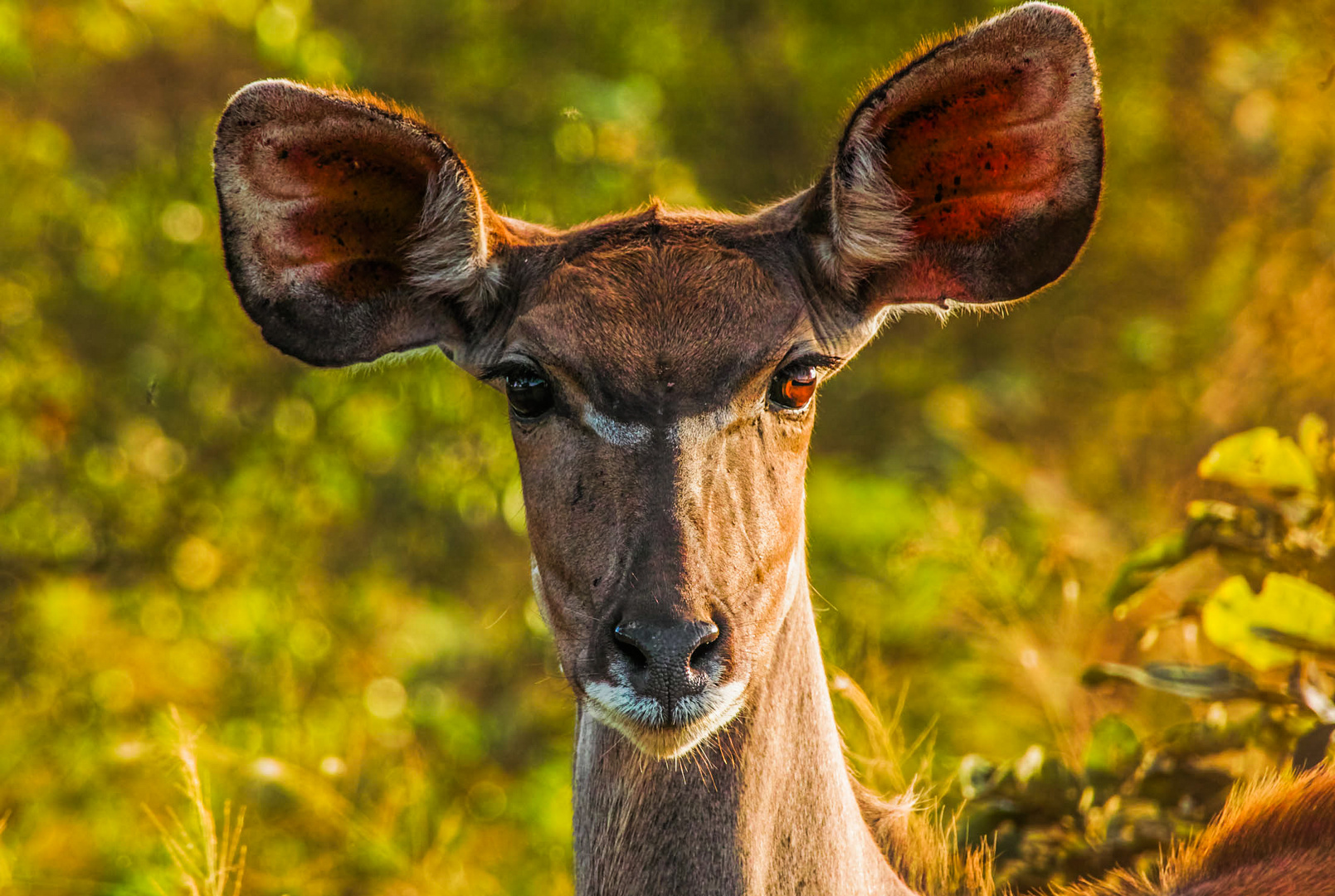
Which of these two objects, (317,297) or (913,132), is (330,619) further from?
(913,132)

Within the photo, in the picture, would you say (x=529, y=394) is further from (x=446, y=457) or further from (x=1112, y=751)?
(x=446, y=457)

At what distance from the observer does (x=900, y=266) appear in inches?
144

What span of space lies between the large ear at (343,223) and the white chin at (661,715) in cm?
123

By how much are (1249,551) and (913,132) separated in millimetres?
1902

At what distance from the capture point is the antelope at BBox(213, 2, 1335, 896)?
3.17m

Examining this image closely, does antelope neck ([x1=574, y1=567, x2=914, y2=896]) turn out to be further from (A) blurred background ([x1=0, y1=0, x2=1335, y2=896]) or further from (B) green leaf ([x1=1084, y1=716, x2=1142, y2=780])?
(A) blurred background ([x1=0, y1=0, x2=1335, y2=896])

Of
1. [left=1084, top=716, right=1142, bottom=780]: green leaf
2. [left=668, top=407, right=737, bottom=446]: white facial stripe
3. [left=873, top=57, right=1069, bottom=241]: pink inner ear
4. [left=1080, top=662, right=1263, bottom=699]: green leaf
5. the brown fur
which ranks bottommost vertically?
[left=1084, top=716, right=1142, bottom=780]: green leaf

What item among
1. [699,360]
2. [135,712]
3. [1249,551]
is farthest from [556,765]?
[699,360]

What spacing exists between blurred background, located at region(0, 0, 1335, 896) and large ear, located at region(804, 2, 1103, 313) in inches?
101

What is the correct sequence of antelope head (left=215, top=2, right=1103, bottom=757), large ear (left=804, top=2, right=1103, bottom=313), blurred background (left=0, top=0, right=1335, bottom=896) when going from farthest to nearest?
blurred background (left=0, top=0, right=1335, bottom=896)
large ear (left=804, top=2, right=1103, bottom=313)
antelope head (left=215, top=2, right=1103, bottom=757)

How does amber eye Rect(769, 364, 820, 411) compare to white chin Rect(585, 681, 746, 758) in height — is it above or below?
above

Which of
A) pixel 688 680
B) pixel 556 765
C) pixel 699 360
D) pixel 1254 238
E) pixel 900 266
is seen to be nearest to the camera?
pixel 688 680

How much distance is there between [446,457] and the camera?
7930 mm

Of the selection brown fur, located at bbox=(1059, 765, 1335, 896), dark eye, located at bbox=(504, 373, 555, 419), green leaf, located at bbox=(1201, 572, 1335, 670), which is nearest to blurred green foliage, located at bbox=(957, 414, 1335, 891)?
green leaf, located at bbox=(1201, 572, 1335, 670)
